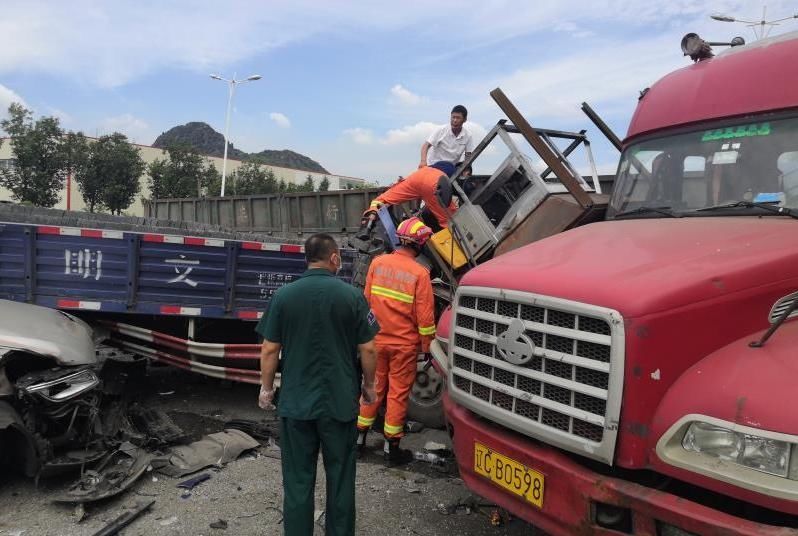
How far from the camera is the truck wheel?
202 inches

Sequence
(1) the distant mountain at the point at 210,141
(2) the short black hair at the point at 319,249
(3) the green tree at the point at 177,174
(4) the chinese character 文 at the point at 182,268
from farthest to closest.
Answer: (1) the distant mountain at the point at 210,141 → (3) the green tree at the point at 177,174 → (4) the chinese character 文 at the point at 182,268 → (2) the short black hair at the point at 319,249

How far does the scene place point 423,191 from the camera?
5.54m

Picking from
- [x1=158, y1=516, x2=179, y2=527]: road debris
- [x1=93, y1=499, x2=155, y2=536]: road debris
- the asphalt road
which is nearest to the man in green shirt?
the asphalt road

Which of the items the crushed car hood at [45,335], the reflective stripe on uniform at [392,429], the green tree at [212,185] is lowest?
the reflective stripe on uniform at [392,429]

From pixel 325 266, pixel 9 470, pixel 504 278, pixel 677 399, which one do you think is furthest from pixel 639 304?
pixel 9 470

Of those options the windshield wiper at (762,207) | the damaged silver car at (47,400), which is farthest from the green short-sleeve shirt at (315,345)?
the windshield wiper at (762,207)

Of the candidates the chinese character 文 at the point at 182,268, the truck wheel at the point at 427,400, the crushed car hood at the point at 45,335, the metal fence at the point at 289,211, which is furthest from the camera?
the metal fence at the point at 289,211

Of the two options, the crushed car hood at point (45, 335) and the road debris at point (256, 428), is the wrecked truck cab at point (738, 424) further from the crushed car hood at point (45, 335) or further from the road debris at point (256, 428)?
the crushed car hood at point (45, 335)

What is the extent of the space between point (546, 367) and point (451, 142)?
4.33 meters

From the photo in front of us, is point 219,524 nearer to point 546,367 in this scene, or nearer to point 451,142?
point 546,367

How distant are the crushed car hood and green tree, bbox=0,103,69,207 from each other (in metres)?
23.4

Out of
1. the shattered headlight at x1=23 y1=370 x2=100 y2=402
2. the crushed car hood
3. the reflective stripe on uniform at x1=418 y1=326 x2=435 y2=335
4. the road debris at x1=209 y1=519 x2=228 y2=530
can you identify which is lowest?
the road debris at x1=209 y1=519 x2=228 y2=530

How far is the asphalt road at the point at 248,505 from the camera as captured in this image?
3.54m

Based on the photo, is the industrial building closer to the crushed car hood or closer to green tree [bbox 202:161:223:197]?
green tree [bbox 202:161:223:197]
